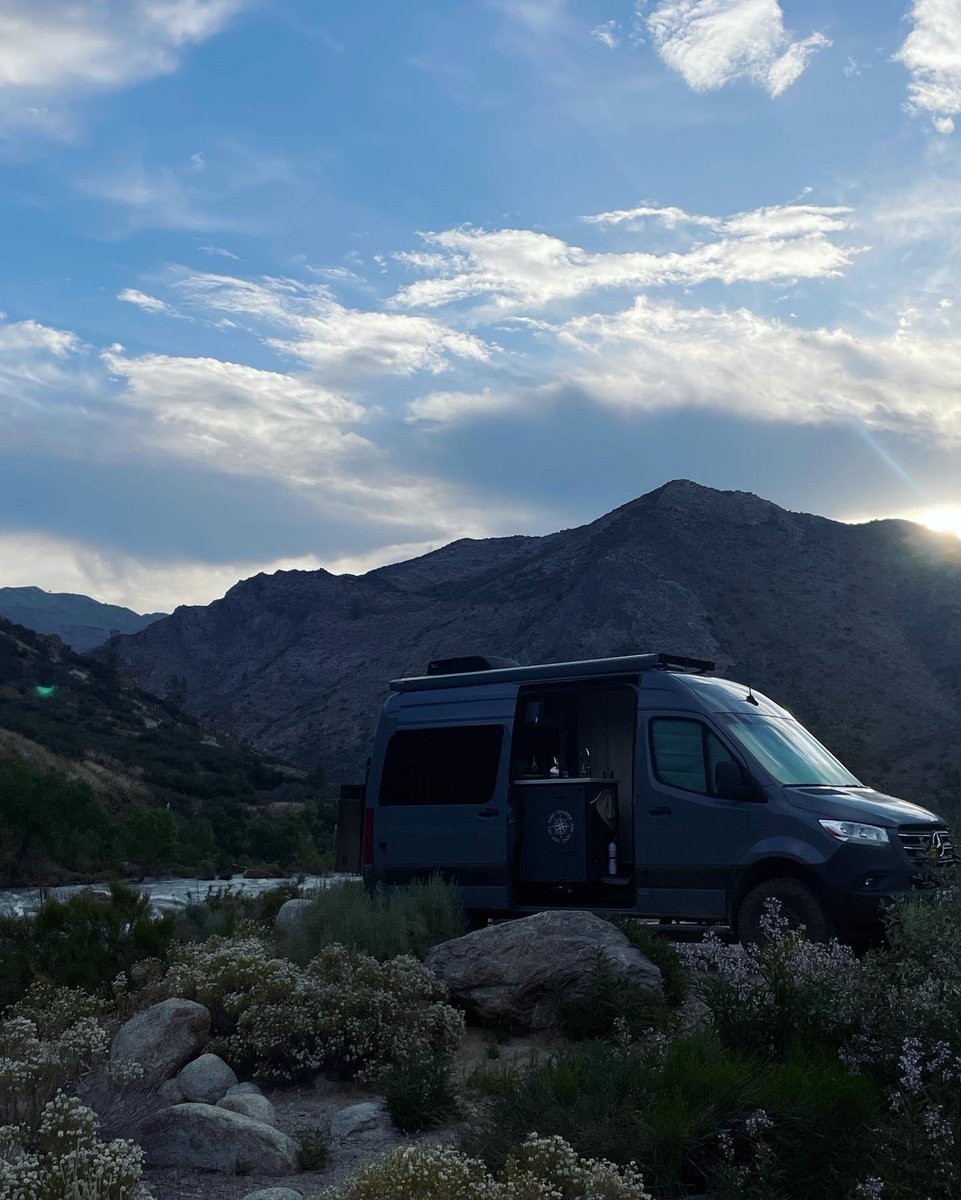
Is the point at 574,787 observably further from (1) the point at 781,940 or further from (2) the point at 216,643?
(2) the point at 216,643

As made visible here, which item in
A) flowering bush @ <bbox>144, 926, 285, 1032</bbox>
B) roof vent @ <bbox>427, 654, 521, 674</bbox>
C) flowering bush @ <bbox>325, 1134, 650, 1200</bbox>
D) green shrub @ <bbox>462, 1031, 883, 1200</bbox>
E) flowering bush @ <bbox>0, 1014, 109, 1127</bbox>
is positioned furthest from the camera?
roof vent @ <bbox>427, 654, 521, 674</bbox>

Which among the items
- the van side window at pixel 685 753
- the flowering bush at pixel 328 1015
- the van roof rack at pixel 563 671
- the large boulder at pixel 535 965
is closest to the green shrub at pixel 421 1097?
the flowering bush at pixel 328 1015

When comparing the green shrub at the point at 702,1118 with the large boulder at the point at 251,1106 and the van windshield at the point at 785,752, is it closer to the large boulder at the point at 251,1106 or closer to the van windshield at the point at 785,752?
the large boulder at the point at 251,1106

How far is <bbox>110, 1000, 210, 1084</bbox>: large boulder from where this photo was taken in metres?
7.54

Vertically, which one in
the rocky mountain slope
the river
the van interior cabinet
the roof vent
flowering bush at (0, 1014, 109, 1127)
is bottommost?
the river

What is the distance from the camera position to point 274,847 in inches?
1262

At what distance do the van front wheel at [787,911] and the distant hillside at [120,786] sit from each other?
1673cm

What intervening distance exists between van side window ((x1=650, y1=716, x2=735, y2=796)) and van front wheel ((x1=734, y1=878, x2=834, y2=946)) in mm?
946

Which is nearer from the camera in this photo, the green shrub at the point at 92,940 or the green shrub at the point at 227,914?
the green shrub at the point at 92,940

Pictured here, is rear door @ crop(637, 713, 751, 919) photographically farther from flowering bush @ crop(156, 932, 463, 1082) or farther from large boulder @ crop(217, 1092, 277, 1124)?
large boulder @ crop(217, 1092, 277, 1124)

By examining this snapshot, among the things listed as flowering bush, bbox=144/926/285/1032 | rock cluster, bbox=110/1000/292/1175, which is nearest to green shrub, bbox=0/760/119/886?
flowering bush, bbox=144/926/285/1032

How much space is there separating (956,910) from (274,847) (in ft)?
90.4

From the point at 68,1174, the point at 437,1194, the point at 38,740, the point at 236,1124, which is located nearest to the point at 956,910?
the point at 437,1194

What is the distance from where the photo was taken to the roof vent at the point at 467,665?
12938mm
